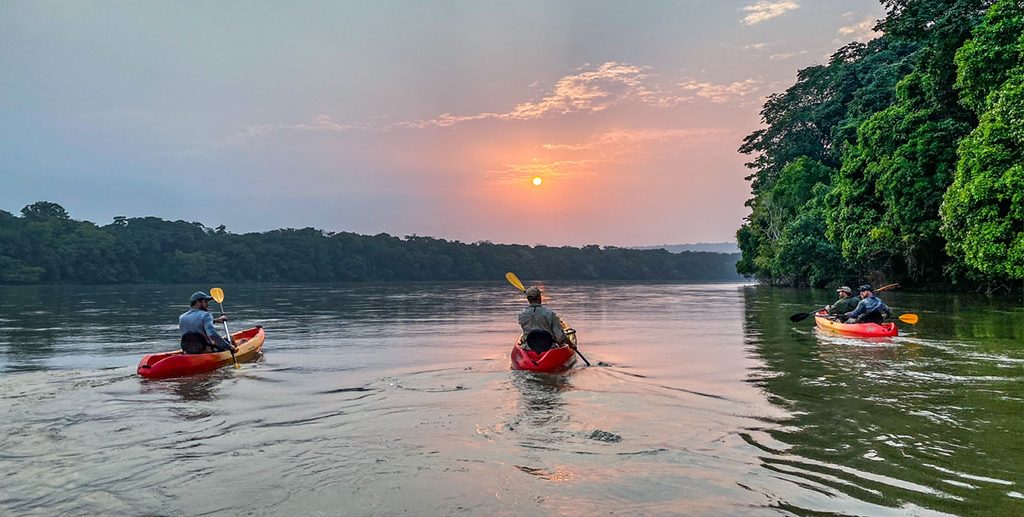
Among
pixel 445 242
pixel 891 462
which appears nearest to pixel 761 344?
pixel 891 462

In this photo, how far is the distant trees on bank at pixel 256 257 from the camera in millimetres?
83125

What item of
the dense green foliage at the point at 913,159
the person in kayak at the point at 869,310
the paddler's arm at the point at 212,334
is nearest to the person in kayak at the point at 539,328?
the paddler's arm at the point at 212,334

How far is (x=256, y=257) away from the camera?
106 m

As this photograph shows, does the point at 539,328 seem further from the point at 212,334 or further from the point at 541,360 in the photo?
the point at 212,334

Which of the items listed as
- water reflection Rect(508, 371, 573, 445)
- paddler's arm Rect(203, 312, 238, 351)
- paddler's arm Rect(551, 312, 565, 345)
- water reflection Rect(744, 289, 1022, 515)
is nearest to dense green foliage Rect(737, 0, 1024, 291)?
water reflection Rect(744, 289, 1022, 515)

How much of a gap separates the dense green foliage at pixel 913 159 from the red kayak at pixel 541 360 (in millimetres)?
18525

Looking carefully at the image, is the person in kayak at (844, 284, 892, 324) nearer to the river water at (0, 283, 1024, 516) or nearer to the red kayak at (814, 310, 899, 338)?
the red kayak at (814, 310, 899, 338)

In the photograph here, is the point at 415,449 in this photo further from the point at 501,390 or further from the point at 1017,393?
the point at 1017,393

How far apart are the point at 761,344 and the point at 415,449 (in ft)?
37.0

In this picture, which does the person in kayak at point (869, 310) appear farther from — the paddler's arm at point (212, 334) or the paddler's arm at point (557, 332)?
the paddler's arm at point (212, 334)

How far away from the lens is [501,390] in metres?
9.34

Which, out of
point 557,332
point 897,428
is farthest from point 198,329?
point 897,428

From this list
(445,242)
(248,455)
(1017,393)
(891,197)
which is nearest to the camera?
(248,455)

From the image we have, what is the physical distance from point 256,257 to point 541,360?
10356cm
